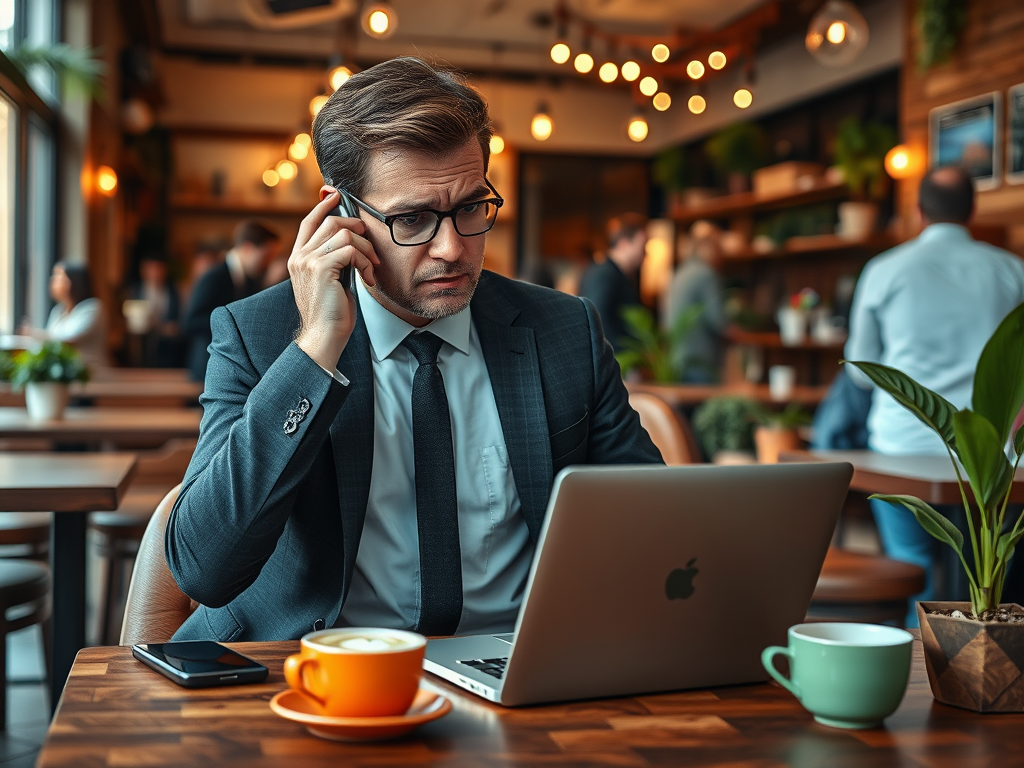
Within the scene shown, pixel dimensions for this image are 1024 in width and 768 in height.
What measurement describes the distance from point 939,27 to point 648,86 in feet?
5.80

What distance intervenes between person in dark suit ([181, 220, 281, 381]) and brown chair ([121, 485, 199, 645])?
14.7ft

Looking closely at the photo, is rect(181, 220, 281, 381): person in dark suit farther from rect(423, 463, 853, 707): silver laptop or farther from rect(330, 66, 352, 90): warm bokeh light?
rect(423, 463, 853, 707): silver laptop

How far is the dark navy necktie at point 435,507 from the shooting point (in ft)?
4.46

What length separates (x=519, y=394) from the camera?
152 centimetres

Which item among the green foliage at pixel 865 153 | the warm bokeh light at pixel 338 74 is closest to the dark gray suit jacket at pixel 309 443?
the warm bokeh light at pixel 338 74

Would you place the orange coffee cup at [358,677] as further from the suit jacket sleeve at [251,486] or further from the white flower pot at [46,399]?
the white flower pot at [46,399]

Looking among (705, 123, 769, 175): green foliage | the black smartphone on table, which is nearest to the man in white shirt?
the black smartphone on table

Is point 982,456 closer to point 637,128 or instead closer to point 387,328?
point 387,328

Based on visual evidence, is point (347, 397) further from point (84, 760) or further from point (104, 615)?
point (104, 615)

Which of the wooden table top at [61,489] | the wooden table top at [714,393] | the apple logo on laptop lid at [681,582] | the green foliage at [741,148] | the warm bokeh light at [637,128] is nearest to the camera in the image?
the apple logo on laptop lid at [681,582]

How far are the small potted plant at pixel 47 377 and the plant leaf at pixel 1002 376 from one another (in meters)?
3.21

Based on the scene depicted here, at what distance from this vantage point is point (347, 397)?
1380 millimetres

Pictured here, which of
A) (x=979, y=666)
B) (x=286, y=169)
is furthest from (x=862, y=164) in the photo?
(x=979, y=666)

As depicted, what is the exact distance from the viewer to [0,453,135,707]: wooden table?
2.14m
